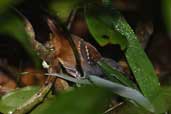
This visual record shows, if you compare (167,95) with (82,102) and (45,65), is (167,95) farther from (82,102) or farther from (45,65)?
(82,102)

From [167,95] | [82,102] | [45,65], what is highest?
[82,102]

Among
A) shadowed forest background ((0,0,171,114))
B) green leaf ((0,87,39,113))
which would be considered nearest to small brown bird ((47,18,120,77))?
shadowed forest background ((0,0,171,114))

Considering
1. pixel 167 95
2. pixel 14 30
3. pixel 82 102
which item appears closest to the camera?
pixel 82 102

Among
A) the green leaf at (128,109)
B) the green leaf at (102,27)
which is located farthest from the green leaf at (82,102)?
the green leaf at (102,27)

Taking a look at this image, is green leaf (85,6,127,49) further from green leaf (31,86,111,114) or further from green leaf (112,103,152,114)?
green leaf (31,86,111,114)

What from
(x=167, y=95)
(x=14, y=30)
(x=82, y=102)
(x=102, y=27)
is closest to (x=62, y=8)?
(x=102, y=27)

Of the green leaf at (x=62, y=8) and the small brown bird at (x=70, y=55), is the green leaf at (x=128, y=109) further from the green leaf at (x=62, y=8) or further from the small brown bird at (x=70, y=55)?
the green leaf at (x=62, y=8)
